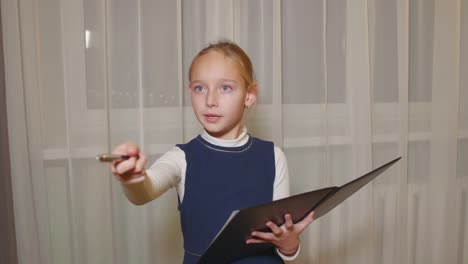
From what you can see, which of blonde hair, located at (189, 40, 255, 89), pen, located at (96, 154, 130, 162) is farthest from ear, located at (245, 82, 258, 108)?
pen, located at (96, 154, 130, 162)

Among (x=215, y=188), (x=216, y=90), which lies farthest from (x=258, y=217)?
(x=216, y=90)

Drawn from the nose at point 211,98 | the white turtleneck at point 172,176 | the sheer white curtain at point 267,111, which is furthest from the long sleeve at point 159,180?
the sheer white curtain at point 267,111

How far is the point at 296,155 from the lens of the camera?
138 cm

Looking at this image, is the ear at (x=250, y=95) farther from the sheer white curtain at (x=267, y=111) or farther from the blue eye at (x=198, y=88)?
Result: the sheer white curtain at (x=267, y=111)

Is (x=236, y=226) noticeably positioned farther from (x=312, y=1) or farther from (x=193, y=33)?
(x=312, y=1)

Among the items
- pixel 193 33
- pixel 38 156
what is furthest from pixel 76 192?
pixel 193 33

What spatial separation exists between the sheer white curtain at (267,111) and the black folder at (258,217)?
511 millimetres

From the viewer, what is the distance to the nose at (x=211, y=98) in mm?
819

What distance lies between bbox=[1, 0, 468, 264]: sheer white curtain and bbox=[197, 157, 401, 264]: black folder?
1.68 feet

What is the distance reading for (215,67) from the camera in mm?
826

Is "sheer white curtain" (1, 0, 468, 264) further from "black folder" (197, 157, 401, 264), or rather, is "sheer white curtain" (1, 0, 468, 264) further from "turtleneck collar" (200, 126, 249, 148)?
Result: "black folder" (197, 157, 401, 264)

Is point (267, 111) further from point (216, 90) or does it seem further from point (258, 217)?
point (258, 217)

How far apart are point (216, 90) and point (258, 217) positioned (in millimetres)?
251

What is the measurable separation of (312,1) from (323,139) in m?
0.41
